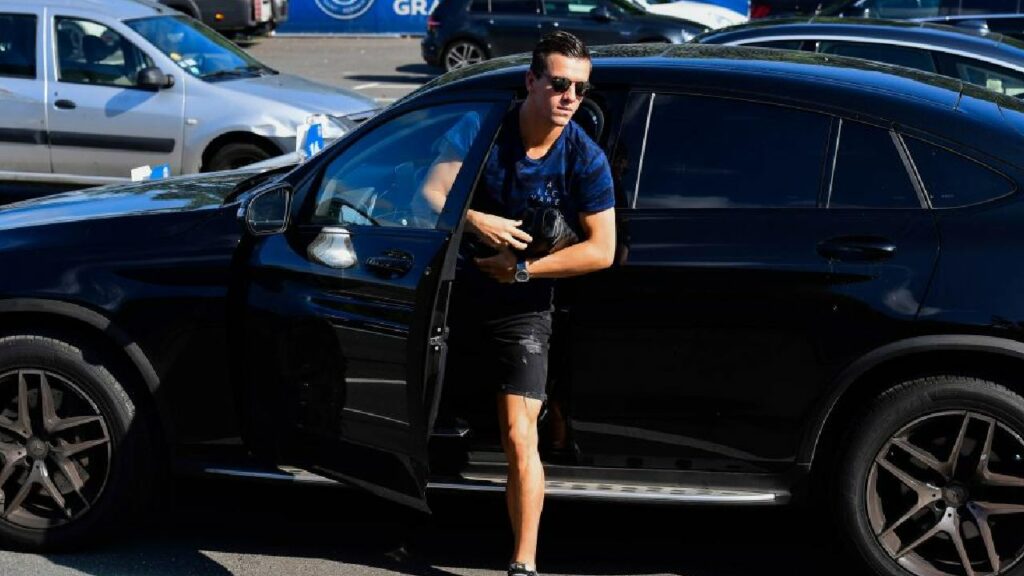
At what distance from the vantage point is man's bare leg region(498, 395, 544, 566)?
4332mm

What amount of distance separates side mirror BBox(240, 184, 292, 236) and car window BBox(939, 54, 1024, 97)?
5.26m

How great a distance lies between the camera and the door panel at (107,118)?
1052 cm

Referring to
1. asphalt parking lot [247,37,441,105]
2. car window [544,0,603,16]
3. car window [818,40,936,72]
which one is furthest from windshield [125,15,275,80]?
car window [544,0,603,16]

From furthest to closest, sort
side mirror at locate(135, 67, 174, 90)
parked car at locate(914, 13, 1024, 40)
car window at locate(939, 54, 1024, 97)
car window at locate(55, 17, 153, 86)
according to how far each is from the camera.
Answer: parked car at locate(914, 13, 1024, 40)
car window at locate(55, 17, 153, 86)
side mirror at locate(135, 67, 174, 90)
car window at locate(939, 54, 1024, 97)

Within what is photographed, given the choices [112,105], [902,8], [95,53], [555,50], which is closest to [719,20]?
[902,8]

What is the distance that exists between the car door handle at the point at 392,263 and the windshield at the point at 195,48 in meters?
6.76

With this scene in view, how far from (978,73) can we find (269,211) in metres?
5.46

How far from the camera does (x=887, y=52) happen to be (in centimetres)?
888

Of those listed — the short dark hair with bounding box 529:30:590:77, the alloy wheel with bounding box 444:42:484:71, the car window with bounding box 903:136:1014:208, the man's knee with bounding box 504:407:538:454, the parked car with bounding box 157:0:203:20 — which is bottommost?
the alloy wheel with bounding box 444:42:484:71

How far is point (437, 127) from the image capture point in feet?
15.3

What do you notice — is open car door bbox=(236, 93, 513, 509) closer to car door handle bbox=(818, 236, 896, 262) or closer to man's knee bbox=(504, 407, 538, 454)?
man's knee bbox=(504, 407, 538, 454)

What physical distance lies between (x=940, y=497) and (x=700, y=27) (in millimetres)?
15542

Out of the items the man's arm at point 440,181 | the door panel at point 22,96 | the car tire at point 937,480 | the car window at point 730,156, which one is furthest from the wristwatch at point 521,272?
the door panel at point 22,96

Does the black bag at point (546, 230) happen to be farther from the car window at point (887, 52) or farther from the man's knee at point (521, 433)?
the car window at point (887, 52)
